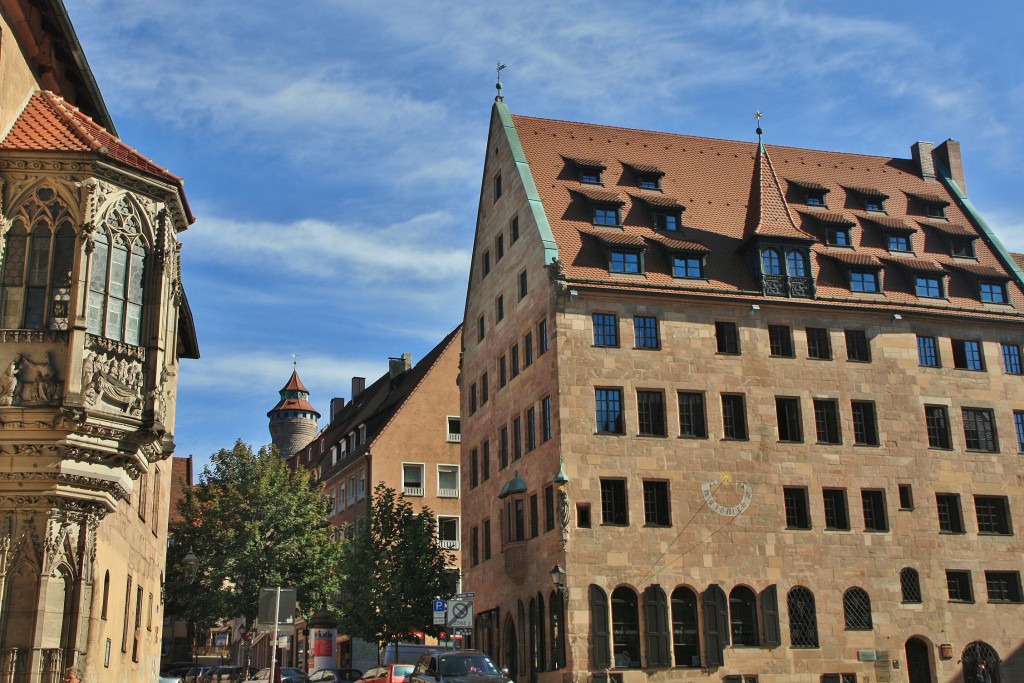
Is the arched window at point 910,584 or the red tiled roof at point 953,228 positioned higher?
the red tiled roof at point 953,228

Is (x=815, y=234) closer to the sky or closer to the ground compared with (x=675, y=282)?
closer to the sky

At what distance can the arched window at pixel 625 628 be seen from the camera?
3638 cm

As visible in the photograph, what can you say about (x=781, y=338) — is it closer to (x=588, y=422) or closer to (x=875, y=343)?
(x=875, y=343)

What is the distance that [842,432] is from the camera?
133 ft

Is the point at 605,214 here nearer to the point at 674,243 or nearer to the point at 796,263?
the point at 674,243

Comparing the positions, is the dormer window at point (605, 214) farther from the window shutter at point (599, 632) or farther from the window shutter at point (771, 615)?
the window shutter at point (771, 615)

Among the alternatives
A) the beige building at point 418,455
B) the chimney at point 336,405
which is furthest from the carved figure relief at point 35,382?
the chimney at point 336,405

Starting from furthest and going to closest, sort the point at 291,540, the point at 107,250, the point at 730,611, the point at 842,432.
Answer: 1. the point at 291,540
2. the point at 842,432
3. the point at 730,611
4. the point at 107,250

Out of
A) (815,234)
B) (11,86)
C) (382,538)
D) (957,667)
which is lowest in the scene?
(957,667)

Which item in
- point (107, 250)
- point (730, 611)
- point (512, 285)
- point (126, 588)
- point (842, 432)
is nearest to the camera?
point (107, 250)

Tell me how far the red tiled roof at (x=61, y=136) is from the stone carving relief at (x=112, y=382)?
3.42 meters

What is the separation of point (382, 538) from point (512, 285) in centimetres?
1151

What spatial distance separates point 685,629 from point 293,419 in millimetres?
70723

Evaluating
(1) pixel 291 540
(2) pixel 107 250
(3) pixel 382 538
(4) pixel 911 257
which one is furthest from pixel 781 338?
(2) pixel 107 250
